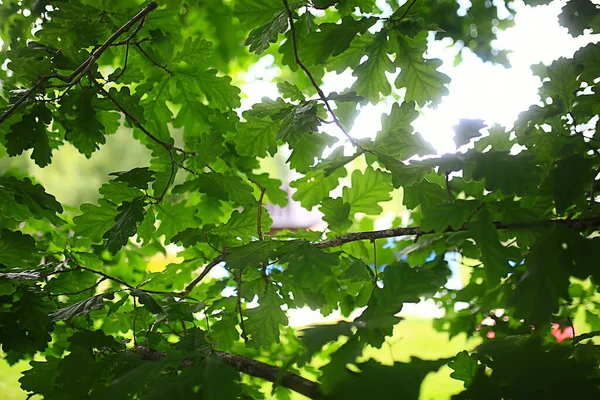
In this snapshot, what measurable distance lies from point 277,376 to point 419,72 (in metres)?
0.67

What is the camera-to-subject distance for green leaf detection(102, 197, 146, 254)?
861mm

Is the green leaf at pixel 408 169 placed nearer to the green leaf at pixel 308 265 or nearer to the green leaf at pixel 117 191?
the green leaf at pixel 308 265

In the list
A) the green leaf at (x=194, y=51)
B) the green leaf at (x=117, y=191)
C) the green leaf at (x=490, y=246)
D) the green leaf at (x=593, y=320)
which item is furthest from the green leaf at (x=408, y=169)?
the green leaf at (x=593, y=320)

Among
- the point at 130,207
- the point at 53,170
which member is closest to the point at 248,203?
the point at 130,207

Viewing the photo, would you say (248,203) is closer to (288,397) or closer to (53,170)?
(288,397)

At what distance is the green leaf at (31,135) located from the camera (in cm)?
97

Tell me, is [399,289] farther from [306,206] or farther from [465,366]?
[306,206]

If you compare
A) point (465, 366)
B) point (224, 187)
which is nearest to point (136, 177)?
point (224, 187)

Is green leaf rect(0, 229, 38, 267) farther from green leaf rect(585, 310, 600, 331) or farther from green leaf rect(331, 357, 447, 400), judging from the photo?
green leaf rect(585, 310, 600, 331)

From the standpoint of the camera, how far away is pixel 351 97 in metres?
0.74

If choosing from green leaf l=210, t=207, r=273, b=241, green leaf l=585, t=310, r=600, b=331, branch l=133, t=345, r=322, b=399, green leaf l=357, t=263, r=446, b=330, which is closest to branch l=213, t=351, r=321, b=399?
branch l=133, t=345, r=322, b=399

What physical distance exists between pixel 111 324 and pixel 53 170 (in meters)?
2.30

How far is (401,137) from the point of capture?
80cm

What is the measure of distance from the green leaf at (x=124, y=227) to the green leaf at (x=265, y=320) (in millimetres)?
262
